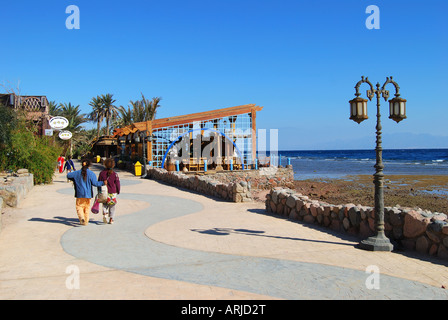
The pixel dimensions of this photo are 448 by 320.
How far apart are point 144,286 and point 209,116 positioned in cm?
2230

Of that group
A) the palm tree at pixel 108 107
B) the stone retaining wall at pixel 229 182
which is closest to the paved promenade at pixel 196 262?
the stone retaining wall at pixel 229 182

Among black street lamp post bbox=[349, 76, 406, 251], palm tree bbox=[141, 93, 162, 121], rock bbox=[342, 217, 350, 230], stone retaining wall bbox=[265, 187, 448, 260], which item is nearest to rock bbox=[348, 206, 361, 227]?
stone retaining wall bbox=[265, 187, 448, 260]

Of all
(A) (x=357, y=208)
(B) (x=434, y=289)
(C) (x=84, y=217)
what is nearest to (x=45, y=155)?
(C) (x=84, y=217)

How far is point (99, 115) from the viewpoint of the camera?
55812mm

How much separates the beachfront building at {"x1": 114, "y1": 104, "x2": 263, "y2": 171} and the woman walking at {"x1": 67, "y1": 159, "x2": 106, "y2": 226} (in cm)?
1558

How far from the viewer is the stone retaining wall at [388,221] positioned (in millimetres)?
6270

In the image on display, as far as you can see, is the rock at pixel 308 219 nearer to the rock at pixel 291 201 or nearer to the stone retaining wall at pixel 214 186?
the rock at pixel 291 201

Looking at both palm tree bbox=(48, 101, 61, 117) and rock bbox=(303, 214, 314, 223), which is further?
palm tree bbox=(48, 101, 61, 117)

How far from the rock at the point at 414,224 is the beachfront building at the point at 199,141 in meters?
18.7

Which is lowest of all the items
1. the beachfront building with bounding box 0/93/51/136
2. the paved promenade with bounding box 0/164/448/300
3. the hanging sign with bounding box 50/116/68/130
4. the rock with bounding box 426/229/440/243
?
the paved promenade with bounding box 0/164/448/300

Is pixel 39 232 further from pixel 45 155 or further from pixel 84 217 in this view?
pixel 45 155

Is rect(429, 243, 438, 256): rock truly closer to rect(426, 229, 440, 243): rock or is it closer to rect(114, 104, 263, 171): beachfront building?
rect(426, 229, 440, 243): rock

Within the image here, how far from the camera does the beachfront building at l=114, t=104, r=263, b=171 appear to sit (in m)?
25.9

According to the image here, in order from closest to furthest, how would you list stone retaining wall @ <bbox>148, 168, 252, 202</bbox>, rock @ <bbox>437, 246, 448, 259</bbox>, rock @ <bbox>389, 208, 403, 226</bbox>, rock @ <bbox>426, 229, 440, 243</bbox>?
rock @ <bbox>437, 246, 448, 259</bbox>, rock @ <bbox>426, 229, 440, 243</bbox>, rock @ <bbox>389, 208, 403, 226</bbox>, stone retaining wall @ <bbox>148, 168, 252, 202</bbox>
